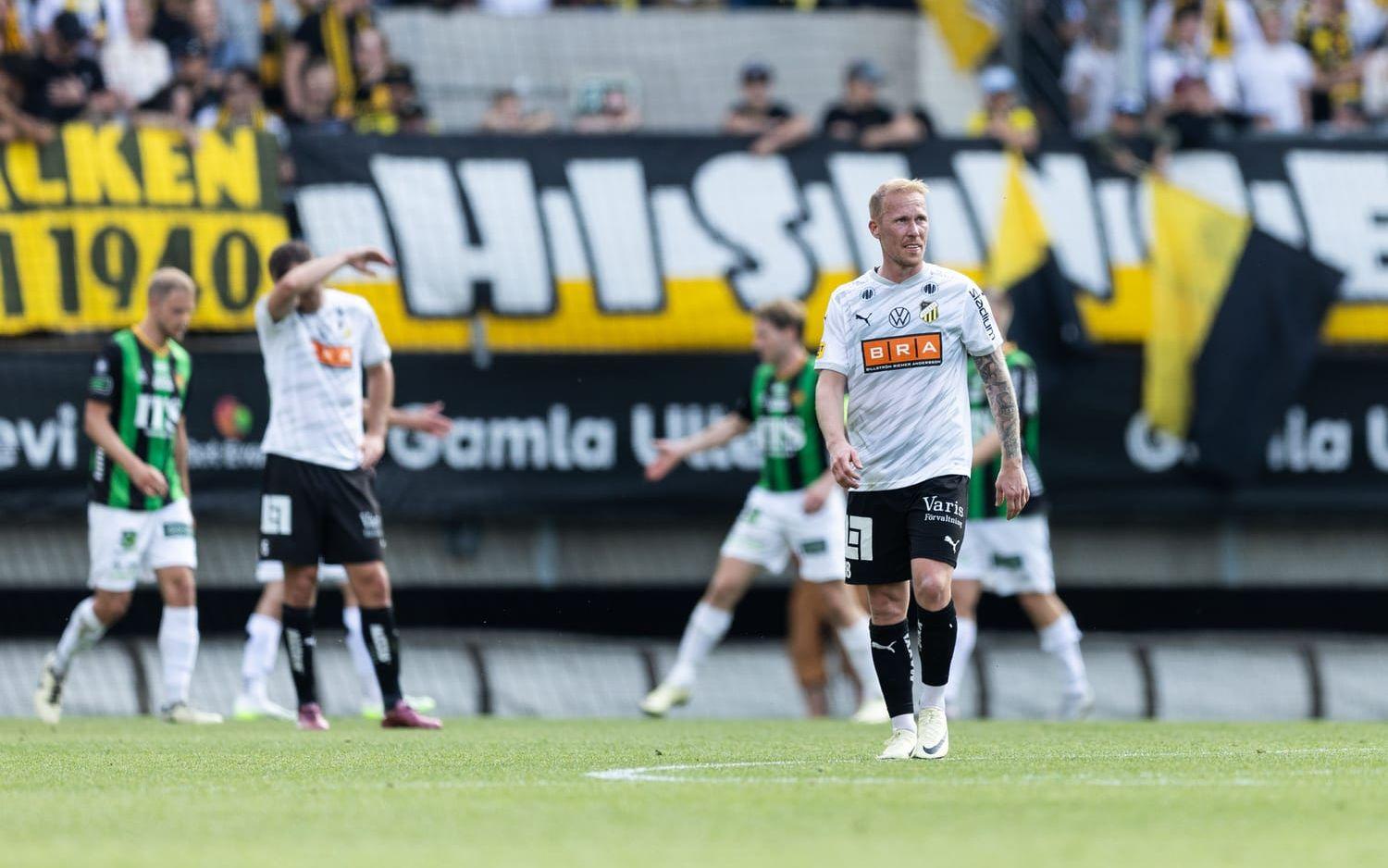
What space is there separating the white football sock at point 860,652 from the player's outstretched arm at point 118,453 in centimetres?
389

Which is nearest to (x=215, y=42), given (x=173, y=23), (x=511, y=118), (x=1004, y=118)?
(x=173, y=23)

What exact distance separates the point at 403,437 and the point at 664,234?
2.39 m

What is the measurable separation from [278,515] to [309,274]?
1.15m

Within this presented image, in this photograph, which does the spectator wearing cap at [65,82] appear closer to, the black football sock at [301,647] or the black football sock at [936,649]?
the black football sock at [301,647]

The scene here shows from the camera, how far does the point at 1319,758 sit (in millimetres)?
7930

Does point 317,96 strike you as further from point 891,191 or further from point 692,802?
point 692,802

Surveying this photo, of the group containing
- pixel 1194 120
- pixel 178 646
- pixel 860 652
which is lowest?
pixel 860 652

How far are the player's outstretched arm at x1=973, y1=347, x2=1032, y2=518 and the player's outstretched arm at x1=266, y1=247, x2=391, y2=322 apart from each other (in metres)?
2.93

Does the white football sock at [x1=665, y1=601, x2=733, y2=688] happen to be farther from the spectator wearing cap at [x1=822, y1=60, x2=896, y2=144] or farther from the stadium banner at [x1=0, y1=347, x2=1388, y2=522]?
the spectator wearing cap at [x1=822, y1=60, x2=896, y2=144]

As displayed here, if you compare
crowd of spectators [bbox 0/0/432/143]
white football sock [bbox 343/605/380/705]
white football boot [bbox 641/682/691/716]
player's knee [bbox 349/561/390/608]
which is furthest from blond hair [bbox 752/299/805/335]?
crowd of spectators [bbox 0/0/432/143]

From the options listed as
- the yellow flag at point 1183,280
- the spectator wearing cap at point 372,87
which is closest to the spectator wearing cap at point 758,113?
the spectator wearing cap at point 372,87

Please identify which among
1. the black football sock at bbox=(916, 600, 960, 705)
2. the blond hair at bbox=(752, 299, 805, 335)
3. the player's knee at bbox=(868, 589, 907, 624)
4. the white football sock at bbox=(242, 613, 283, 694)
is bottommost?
the white football sock at bbox=(242, 613, 283, 694)

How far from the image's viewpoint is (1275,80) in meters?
17.8

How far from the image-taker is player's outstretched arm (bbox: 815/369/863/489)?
7.36 metres
